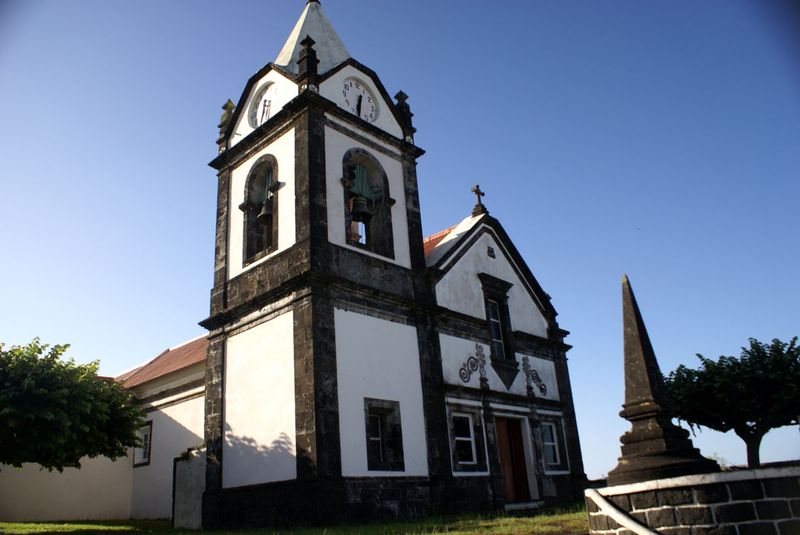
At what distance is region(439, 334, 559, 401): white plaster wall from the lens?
16328 mm

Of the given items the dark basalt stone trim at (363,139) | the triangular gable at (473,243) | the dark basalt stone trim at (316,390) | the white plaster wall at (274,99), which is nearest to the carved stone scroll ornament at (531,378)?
the triangular gable at (473,243)

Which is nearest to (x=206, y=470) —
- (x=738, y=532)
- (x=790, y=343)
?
(x=738, y=532)

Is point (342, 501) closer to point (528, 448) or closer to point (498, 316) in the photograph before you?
point (528, 448)

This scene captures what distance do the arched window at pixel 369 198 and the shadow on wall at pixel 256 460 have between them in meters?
5.36

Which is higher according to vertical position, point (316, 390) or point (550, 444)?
point (316, 390)

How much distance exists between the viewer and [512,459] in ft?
57.7

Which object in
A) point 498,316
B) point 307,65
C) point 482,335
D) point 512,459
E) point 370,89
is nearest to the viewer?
point 307,65

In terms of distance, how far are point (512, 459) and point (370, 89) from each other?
11.4 metres

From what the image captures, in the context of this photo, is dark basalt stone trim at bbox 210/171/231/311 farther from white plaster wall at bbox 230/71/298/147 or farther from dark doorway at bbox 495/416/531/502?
dark doorway at bbox 495/416/531/502

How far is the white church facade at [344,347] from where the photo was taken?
43.7 feet

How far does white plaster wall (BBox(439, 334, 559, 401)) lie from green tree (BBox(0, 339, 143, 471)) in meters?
8.31

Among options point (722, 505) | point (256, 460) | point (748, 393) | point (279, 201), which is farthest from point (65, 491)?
point (748, 393)

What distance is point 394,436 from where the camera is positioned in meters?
14.2

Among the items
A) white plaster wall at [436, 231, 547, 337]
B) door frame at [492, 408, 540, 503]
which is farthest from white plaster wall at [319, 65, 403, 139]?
door frame at [492, 408, 540, 503]
